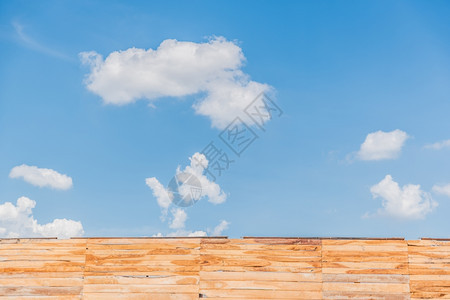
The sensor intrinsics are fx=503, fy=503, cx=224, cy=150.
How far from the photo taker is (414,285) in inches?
494

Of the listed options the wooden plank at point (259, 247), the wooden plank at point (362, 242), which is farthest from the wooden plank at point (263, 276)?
the wooden plank at point (362, 242)

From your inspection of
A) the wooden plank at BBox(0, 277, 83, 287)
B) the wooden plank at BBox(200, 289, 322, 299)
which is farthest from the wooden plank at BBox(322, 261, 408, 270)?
the wooden plank at BBox(0, 277, 83, 287)

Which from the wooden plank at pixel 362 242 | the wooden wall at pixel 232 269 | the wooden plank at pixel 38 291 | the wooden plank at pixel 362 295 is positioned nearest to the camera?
the wooden plank at pixel 362 295

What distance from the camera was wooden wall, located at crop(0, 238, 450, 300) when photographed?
12539 mm

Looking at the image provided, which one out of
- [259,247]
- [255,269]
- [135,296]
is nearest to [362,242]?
[259,247]

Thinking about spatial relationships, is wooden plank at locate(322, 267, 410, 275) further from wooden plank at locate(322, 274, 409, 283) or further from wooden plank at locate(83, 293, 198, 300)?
wooden plank at locate(83, 293, 198, 300)

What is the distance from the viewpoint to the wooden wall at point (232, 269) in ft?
41.1

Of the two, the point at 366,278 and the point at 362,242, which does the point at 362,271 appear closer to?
the point at 366,278

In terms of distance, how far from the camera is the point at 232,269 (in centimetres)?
1273

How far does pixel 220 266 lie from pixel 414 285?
4.87m

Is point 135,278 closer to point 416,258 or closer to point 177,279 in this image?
point 177,279

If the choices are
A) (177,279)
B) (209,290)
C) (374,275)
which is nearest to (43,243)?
(177,279)

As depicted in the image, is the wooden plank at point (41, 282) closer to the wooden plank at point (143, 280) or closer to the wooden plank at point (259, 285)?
the wooden plank at point (143, 280)

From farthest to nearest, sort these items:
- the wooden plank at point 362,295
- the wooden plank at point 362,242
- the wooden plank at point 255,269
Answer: the wooden plank at point 362,242, the wooden plank at point 255,269, the wooden plank at point 362,295
